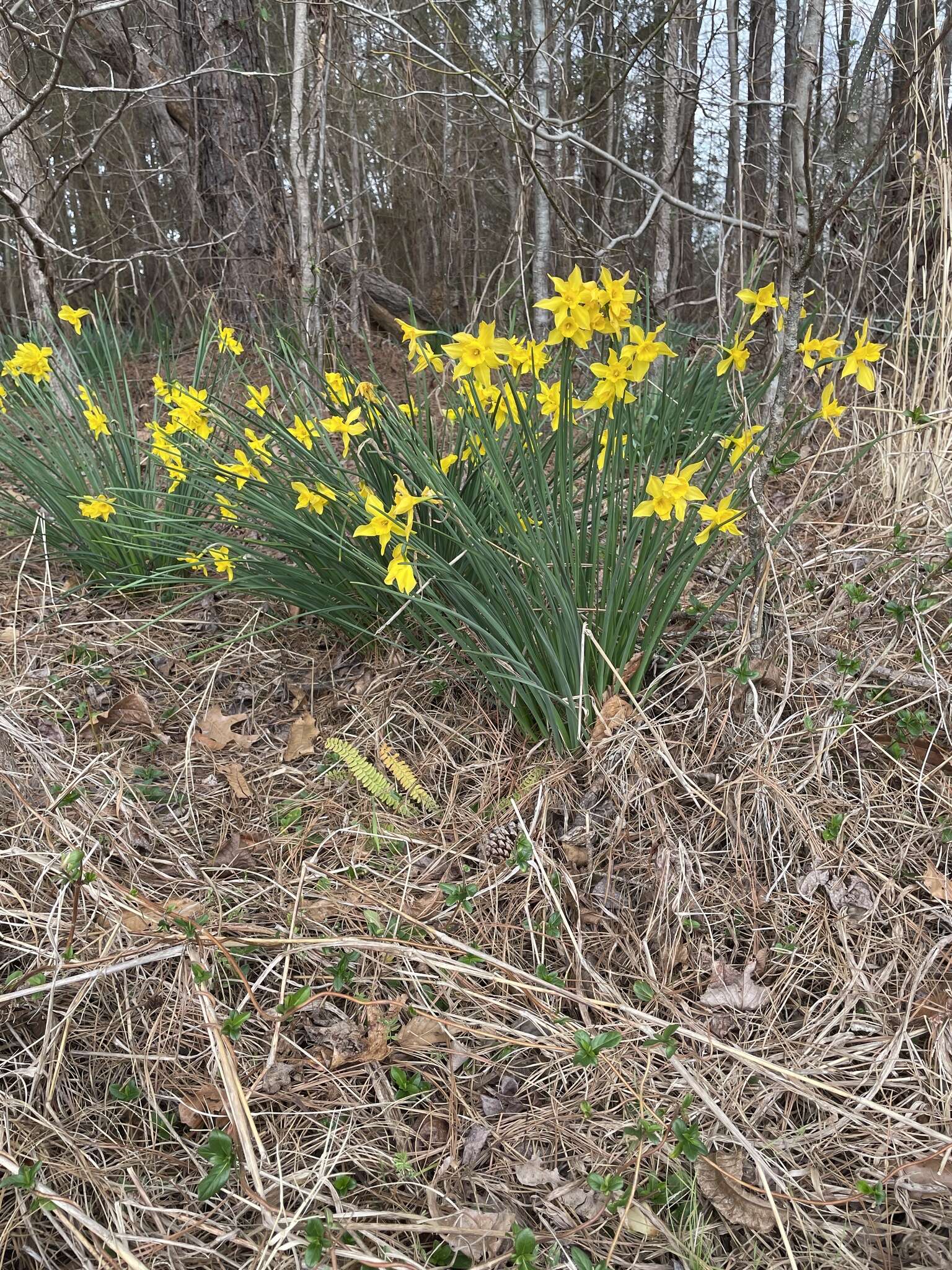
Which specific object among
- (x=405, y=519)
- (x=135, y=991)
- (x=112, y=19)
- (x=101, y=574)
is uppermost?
(x=112, y=19)

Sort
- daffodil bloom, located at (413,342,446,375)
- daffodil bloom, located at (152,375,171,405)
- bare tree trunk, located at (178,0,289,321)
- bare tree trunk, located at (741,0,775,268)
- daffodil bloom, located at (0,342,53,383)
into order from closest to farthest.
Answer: daffodil bloom, located at (413,342,446,375)
daffodil bloom, located at (152,375,171,405)
daffodil bloom, located at (0,342,53,383)
bare tree trunk, located at (178,0,289,321)
bare tree trunk, located at (741,0,775,268)

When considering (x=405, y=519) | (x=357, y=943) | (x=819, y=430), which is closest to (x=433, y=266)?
(x=819, y=430)

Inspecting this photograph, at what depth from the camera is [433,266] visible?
7.18m

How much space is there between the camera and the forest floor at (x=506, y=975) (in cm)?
108

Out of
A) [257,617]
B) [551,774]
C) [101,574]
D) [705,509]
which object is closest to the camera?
[705,509]

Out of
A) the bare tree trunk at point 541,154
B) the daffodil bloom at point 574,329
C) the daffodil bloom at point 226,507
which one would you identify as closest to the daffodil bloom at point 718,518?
the daffodil bloom at point 574,329

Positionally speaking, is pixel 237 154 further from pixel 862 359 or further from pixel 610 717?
pixel 610 717

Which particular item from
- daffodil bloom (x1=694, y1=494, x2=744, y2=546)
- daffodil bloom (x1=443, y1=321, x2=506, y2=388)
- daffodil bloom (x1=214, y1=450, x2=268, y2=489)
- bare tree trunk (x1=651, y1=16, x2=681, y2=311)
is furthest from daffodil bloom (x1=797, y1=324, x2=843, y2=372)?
bare tree trunk (x1=651, y1=16, x2=681, y2=311)

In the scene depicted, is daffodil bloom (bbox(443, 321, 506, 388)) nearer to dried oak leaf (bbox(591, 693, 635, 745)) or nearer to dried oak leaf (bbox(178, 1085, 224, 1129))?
dried oak leaf (bbox(591, 693, 635, 745))

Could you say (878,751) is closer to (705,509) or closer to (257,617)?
(705,509)

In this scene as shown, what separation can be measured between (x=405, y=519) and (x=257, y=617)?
807mm

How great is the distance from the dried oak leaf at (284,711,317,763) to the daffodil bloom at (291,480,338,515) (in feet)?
1.72

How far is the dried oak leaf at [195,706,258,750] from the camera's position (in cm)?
200

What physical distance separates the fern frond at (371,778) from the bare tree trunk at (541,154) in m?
2.19
